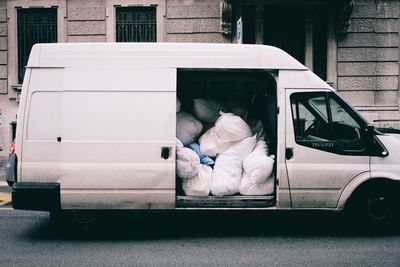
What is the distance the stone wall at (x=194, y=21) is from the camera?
14.1 meters

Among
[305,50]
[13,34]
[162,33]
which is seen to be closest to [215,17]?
[162,33]

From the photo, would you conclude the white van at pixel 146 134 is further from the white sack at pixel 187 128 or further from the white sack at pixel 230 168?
the white sack at pixel 187 128

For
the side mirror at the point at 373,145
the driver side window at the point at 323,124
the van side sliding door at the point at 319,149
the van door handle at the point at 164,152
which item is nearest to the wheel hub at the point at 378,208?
the van side sliding door at the point at 319,149

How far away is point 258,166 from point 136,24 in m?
9.09

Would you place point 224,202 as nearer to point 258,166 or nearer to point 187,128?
point 258,166

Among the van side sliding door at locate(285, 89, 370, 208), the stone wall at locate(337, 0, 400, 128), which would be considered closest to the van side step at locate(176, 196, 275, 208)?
the van side sliding door at locate(285, 89, 370, 208)

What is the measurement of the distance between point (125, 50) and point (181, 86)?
1.49m

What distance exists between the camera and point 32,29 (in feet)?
47.9

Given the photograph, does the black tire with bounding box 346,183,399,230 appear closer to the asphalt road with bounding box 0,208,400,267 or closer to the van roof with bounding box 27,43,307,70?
the asphalt road with bounding box 0,208,400,267

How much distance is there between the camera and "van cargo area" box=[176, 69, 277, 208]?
641 centimetres

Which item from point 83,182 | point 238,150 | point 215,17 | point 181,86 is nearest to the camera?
point 83,182

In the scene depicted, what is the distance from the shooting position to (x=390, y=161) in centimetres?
628

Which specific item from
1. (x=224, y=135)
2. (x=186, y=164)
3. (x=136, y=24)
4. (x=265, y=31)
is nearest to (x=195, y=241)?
(x=186, y=164)

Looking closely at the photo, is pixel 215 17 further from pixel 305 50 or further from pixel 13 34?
pixel 13 34
